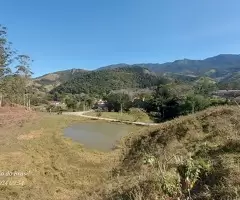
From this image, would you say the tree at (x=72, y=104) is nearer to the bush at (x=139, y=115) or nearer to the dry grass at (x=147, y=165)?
the bush at (x=139, y=115)

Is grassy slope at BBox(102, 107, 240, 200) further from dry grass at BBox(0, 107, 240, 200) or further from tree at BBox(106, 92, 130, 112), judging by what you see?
tree at BBox(106, 92, 130, 112)

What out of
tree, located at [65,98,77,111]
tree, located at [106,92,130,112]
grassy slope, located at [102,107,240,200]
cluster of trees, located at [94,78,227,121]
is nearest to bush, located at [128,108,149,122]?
cluster of trees, located at [94,78,227,121]

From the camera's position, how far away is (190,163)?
12.4 feet

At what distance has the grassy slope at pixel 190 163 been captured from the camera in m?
3.72

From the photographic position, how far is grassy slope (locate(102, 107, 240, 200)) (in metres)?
3.72

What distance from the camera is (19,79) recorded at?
47.5 metres

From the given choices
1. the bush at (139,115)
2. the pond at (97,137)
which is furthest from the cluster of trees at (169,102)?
the pond at (97,137)

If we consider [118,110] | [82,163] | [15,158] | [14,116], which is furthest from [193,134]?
[118,110]

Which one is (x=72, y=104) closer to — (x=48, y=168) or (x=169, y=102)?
(x=169, y=102)

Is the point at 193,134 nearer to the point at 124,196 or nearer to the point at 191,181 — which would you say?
the point at 124,196

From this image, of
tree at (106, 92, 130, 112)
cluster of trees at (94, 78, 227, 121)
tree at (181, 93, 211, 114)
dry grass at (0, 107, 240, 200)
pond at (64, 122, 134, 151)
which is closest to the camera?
dry grass at (0, 107, 240, 200)

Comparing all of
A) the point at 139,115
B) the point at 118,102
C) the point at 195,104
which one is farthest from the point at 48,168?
the point at 118,102

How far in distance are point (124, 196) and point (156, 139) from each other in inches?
238

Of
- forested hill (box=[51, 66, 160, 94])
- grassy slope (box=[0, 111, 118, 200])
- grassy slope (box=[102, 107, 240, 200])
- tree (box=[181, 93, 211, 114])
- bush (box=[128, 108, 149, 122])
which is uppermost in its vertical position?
forested hill (box=[51, 66, 160, 94])
